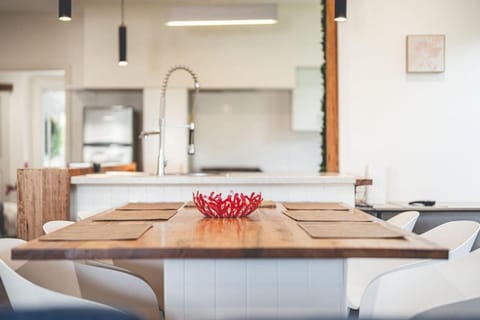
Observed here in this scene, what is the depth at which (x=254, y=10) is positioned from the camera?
4.65 meters

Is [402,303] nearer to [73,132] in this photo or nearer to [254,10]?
[254,10]

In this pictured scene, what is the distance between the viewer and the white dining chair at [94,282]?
1.82 m

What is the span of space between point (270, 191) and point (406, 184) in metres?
1.29

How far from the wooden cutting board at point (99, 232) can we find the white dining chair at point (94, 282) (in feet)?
0.68

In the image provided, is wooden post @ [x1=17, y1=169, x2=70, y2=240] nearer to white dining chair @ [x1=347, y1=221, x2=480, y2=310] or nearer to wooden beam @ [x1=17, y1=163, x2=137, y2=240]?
wooden beam @ [x1=17, y1=163, x2=137, y2=240]

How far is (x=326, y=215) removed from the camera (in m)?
2.04

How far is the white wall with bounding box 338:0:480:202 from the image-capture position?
3.55m

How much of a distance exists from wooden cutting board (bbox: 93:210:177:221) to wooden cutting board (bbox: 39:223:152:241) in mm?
170

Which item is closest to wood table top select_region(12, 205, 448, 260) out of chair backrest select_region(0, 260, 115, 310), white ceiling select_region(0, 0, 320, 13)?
chair backrest select_region(0, 260, 115, 310)

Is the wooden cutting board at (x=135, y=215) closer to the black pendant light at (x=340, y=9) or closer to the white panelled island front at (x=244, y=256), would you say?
the white panelled island front at (x=244, y=256)

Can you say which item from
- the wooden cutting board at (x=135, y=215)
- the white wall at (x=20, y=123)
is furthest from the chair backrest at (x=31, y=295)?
the white wall at (x=20, y=123)

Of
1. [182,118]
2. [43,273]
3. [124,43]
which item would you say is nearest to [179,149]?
[182,118]

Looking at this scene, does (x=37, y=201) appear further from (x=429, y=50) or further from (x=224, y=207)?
(x=429, y=50)

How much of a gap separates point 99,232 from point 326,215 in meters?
0.95
